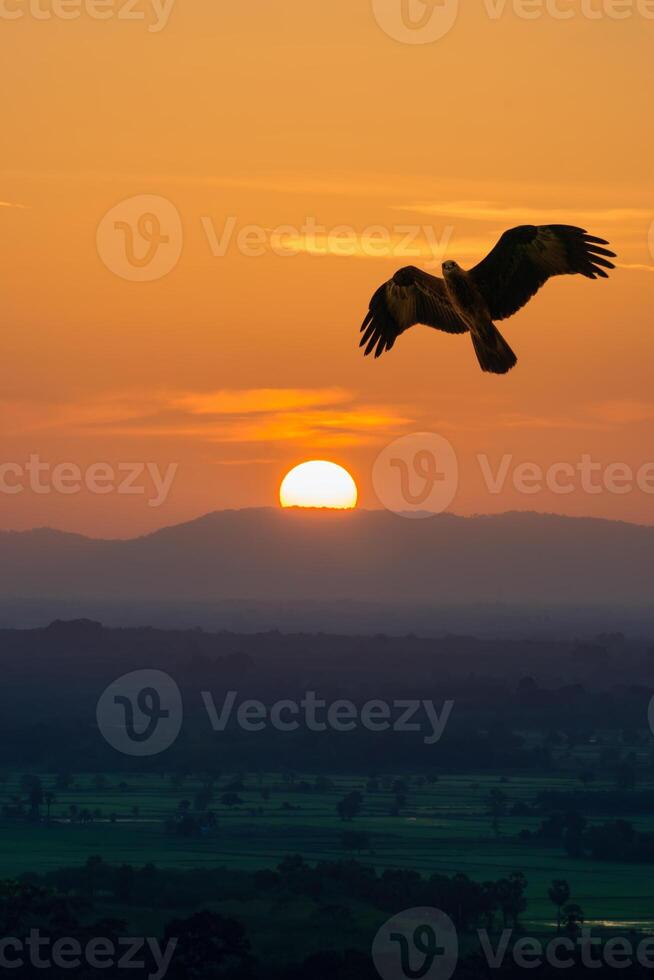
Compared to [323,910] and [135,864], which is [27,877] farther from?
[323,910]

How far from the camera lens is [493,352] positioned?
33250mm

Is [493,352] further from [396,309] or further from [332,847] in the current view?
[332,847]

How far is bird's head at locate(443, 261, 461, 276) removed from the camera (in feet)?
115

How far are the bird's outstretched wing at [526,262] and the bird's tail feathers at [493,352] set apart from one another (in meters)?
0.93

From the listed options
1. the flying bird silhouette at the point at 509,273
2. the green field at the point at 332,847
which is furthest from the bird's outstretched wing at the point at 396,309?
the green field at the point at 332,847

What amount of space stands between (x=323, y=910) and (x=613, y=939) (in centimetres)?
2165

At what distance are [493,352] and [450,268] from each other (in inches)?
102

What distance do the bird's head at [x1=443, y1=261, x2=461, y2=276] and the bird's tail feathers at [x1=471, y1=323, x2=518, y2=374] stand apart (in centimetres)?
155

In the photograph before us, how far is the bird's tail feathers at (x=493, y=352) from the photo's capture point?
32750 millimetres

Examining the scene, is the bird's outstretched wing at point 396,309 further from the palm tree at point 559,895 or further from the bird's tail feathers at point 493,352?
the palm tree at point 559,895

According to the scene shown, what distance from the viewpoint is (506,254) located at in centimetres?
3509

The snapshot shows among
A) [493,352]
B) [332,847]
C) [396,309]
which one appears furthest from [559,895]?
[493,352]

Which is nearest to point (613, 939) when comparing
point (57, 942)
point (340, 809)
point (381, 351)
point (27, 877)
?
point (57, 942)

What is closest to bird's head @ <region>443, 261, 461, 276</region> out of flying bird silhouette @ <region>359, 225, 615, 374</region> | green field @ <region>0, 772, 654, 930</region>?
flying bird silhouette @ <region>359, 225, 615, 374</region>
